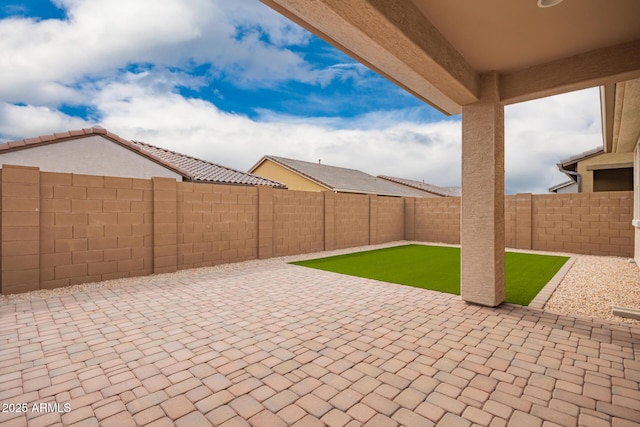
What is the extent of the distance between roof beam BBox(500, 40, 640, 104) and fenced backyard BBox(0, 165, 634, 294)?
6.46 metres

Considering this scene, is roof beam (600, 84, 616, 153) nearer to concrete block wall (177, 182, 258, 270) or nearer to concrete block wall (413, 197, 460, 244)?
concrete block wall (413, 197, 460, 244)

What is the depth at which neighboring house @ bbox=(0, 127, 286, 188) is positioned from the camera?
9070mm

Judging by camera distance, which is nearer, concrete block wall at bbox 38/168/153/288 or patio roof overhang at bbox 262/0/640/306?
patio roof overhang at bbox 262/0/640/306

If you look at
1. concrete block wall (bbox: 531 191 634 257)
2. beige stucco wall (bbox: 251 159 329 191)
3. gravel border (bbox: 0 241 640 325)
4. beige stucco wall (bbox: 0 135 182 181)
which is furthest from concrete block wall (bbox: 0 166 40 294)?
concrete block wall (bbox: 531 191 634 257)

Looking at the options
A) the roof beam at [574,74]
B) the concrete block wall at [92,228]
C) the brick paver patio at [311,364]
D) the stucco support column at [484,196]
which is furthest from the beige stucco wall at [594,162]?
the concrete block wall at [92,228]

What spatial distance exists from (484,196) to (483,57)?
73.2 inches

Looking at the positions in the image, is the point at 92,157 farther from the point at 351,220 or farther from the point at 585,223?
the point at 585,223

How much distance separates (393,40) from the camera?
8.84ft

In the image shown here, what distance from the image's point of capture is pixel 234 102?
24.2 m

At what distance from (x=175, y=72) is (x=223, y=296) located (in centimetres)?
1404

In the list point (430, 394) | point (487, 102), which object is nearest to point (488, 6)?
point (487, 102)

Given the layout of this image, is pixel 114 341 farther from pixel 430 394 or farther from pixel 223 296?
pixel 430 394

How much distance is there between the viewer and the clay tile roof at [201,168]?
1193 cm

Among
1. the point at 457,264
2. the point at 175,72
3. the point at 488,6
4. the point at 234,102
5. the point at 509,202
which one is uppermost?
the point at 234,102
